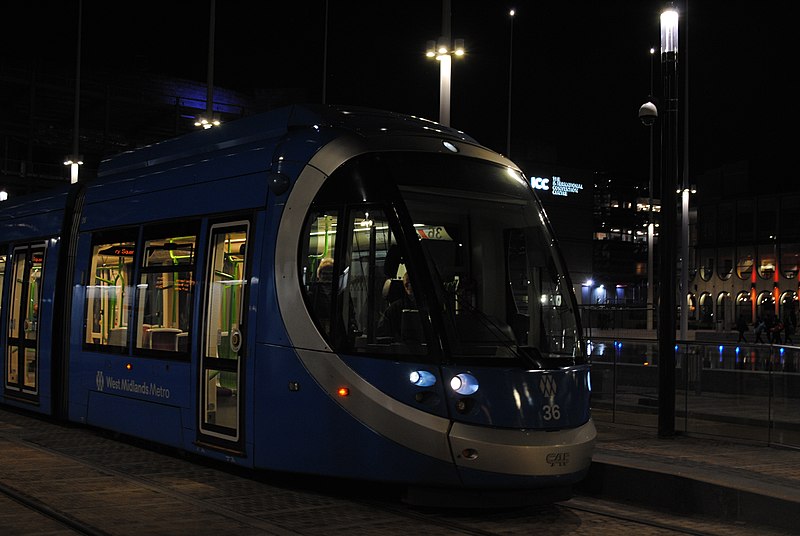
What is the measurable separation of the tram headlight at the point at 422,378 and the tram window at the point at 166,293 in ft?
10.6

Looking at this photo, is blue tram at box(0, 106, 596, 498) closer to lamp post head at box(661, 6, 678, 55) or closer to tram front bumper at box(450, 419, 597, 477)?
tram front bumper at box(450, 419, 597, 477)

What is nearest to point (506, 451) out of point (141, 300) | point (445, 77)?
point (141, 300)

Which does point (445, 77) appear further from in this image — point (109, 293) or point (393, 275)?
point (393, 275)

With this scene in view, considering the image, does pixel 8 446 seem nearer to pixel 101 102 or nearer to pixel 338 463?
pixel 338 463

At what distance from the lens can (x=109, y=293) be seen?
41.1 ft

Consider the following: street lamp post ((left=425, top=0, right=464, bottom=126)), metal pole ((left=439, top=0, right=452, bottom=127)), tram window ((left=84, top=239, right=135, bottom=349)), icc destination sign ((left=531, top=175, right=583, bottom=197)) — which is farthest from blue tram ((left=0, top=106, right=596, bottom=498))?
icc destination sign ((left=531, top=175, right=583, bottom=197))

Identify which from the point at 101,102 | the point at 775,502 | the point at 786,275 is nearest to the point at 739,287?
the point at 786,275

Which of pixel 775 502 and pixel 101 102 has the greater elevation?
pixel 101 102

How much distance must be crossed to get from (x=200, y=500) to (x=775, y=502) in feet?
16.7

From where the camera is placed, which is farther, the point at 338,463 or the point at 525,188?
the point at 525,188

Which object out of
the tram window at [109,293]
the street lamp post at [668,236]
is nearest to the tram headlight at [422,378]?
the tram window at [109,293]

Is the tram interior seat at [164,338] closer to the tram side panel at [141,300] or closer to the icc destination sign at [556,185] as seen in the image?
the tram side panel at [141,300]

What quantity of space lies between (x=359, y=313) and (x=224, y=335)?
192cm

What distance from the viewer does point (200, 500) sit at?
907cm
